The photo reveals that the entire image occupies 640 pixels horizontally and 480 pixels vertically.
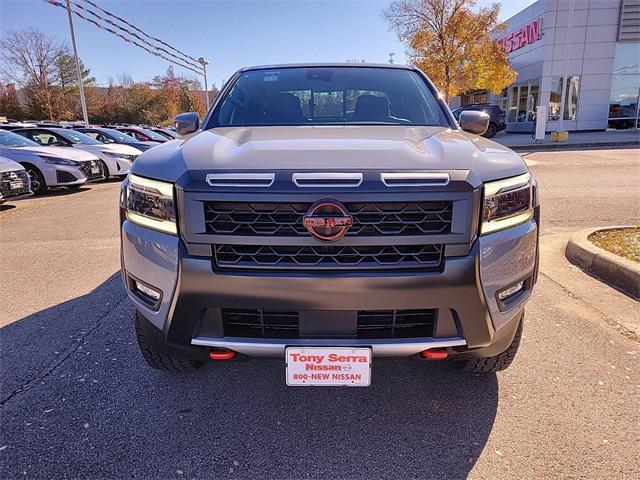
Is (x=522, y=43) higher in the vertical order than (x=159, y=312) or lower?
higher

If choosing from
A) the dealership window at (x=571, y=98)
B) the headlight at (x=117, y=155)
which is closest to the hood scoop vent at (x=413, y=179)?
the headlight at (x=117, y=155)

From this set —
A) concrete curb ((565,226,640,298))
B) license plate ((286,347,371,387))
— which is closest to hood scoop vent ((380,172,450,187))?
license plate ((286,347,371,387))

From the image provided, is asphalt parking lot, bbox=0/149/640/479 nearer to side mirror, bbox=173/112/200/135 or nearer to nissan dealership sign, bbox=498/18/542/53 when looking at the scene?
side mirror, bbox=173/112/200/135

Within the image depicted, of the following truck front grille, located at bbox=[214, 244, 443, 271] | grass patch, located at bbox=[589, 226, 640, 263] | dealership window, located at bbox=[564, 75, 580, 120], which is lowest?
grass patch, located at bbox=[589, 226, 640, 263]

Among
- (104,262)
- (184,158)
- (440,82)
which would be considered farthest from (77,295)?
(440,82)

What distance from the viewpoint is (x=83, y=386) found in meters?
2.53

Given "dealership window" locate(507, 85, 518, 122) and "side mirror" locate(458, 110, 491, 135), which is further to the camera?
"dealership window" locate(507, 85, 518, 122)

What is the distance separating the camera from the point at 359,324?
1.90 m

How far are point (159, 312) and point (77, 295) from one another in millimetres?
2457

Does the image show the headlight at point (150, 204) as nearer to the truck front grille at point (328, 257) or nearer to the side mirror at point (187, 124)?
the truck front grille at point (328, 257)

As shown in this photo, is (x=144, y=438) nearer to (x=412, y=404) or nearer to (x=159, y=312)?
(x=159, y=312)

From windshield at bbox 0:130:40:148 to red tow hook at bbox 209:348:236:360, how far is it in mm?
10361

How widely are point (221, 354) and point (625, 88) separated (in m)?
31.0

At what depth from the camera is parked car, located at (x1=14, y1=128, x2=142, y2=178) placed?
38.7 ft
